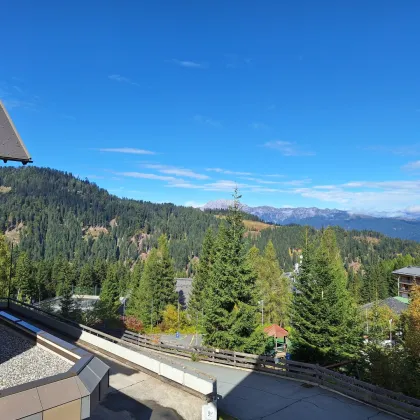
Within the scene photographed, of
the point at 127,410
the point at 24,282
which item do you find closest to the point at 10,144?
the point at 127,410

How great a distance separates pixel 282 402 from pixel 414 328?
60.8 feet

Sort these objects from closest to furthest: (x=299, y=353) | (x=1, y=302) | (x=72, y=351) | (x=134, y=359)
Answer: (x=72, y=351), (x=134, y=359), (x=1, y=302), (x=299, y=353)

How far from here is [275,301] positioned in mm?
54688

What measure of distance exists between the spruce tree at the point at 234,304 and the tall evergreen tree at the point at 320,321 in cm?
392

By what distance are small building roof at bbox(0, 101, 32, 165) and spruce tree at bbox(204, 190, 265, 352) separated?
17111 millimetres

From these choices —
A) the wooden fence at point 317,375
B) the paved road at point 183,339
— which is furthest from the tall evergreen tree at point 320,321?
the paved road at point 183,339

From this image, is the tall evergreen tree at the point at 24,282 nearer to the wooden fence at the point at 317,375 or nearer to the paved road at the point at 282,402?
the wooden fence at the point at 317,375

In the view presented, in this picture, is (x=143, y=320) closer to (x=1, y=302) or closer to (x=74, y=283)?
(x=1, y=302)

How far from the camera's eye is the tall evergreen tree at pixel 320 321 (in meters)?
23.8

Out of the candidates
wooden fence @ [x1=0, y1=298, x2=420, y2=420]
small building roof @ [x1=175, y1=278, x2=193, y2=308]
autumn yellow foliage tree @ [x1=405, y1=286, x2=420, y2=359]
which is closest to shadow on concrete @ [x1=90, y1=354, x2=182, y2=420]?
wooden fence @ [x1=0, y1=298, x2=420, y2=420]

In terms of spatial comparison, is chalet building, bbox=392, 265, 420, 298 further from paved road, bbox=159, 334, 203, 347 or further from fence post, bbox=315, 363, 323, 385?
fence post, bbox=315, 363, 323, 385

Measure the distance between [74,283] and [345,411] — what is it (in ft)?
318

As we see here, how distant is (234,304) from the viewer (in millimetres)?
22641

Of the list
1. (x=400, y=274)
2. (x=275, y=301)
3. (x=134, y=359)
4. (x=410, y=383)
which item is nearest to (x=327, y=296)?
(x=410, y=383)
